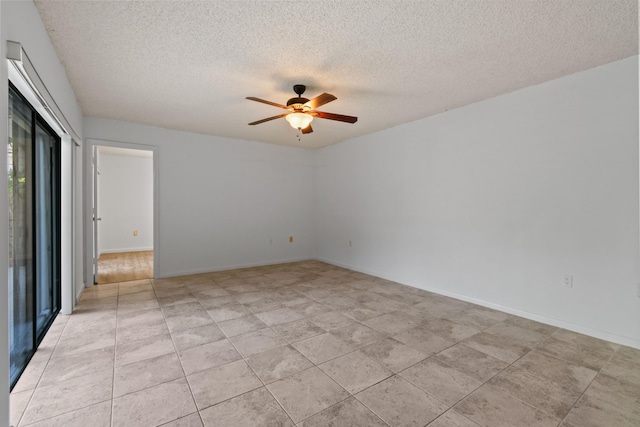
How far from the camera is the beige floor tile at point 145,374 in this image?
189cm

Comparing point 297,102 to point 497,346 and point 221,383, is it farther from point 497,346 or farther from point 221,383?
point 497,346

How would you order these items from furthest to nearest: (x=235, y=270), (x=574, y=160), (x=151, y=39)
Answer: (x=235, y=270) < (x=574, y=160) < (x=151, y=39)

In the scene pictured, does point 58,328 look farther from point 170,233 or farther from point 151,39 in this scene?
point 151,39

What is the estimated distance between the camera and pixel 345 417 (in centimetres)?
162

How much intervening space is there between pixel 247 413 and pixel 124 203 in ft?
24.0

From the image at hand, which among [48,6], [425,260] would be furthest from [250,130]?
[425,260]

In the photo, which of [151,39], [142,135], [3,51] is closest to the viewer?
[3,51]

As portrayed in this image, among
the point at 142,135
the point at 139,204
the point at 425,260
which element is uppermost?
the point at 142,135

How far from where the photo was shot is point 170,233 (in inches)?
189

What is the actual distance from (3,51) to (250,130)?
354 cm

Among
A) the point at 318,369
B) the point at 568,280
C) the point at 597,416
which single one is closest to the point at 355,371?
the point at 318,369

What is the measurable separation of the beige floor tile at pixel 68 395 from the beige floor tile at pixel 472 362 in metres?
2.34

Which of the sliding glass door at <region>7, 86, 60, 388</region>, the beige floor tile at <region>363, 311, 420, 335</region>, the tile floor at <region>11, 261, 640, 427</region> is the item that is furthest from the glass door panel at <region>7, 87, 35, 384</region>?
the beige floor tile at <region>363, 311, 420, 335</region>

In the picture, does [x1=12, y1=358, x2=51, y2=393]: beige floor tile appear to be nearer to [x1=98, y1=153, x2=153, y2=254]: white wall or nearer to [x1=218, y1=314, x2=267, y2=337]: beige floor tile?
[x1=218, y1=314, x2=267, y2=337]: beige floor tile
